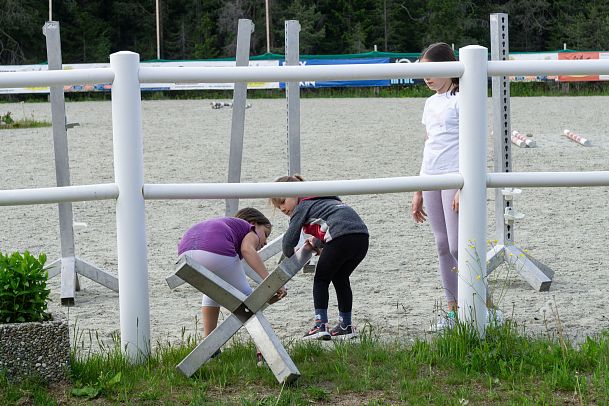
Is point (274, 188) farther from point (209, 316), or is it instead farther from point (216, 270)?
point (209, 316)

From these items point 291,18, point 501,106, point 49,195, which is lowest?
point 49,195

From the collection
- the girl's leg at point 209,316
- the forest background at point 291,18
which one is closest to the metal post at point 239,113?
the girl's leg at point 209,316

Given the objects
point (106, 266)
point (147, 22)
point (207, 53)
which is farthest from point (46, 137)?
point (147, 22)

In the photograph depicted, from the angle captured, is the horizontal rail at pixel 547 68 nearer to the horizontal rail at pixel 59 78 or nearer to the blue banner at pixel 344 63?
the horizontal rail at pixel 59 78

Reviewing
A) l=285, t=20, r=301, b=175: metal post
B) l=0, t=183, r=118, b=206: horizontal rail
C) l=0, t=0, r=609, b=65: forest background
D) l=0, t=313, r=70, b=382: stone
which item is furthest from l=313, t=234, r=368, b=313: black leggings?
l=0, t=0, r=609, b=65: forest background

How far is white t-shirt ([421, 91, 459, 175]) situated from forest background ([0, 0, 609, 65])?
41.2m

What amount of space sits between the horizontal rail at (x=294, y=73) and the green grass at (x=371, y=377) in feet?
3.62

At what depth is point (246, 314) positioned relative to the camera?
392cm

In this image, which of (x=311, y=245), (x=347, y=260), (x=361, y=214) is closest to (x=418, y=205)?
(x=347, y=260)

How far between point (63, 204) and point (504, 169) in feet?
9.13

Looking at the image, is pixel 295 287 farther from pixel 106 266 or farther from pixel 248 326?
pixel 248 326

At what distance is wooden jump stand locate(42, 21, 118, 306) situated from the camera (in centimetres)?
620

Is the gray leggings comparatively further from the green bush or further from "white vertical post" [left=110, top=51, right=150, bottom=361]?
the green bush

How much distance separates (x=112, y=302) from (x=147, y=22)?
48.3 m
